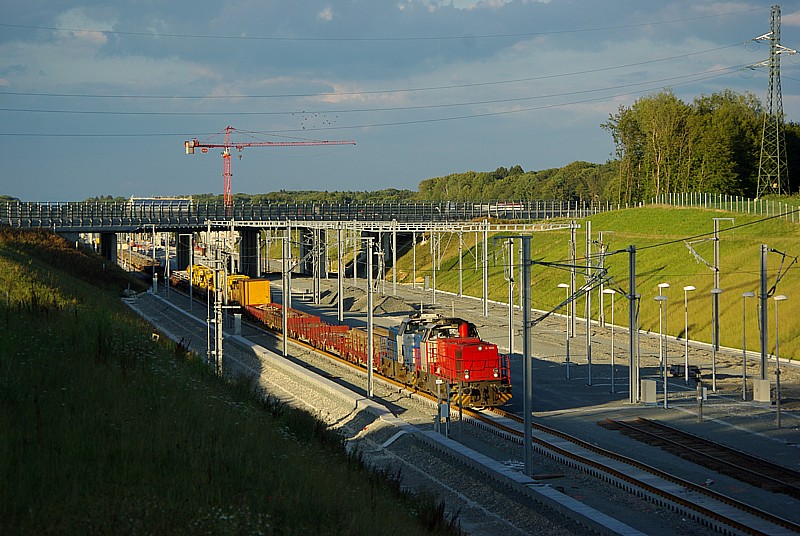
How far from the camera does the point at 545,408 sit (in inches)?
1329

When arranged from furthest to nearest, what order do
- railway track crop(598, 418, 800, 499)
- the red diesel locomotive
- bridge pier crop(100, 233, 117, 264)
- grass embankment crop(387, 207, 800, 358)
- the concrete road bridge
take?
1. bridge pier crop(100, 233, 117, 264)
2. the concrete road bridge
3. grass embankment crop(387, 207, 800, 358)
4. the red diesel locomotive
5. railway track crop(598, 418, 800, 499)

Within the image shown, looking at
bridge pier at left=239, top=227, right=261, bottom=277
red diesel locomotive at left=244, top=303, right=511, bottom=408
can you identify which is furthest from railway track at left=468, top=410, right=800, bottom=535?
bridge pier at left=239, top=227, right=261, bottom=277

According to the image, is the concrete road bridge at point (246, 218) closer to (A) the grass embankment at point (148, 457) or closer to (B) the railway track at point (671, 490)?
(B) the railway track at point (671, 490)

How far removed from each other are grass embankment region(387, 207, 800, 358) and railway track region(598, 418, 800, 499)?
8779 millimetres

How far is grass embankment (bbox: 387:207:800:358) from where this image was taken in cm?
5341

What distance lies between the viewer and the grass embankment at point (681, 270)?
53.4m

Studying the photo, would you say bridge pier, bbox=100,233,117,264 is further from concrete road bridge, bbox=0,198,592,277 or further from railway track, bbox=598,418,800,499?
railway track, bbox=598,418,800,499

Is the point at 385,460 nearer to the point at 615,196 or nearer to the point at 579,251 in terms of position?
the point at 579,251

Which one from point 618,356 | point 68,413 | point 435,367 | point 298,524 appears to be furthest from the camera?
point 618,356

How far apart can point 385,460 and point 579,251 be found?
189 ft

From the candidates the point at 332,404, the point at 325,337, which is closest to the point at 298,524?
the point at 332,404

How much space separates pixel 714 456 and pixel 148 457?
17.5 meters

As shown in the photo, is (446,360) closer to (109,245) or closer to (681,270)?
(681,270)

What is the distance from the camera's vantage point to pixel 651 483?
21344mm
